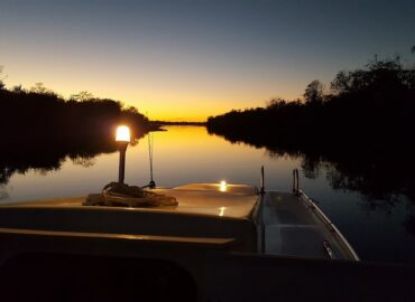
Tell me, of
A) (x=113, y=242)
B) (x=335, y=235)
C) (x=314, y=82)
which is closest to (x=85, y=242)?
(x=113, y=242)

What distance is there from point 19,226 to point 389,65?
91543 millimetres

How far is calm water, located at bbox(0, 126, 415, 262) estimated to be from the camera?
51.5 feet

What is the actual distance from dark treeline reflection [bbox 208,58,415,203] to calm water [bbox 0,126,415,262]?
4.20 feet

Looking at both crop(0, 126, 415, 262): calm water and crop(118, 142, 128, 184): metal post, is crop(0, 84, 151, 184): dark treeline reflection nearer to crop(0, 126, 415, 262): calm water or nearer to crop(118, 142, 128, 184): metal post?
crop(0, 126, 415, 262): calm water

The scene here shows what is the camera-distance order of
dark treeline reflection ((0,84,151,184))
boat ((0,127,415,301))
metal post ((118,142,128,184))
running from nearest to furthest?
boat ((0,127,415,301)) < metal post ((118,142,128,184)) < dark treeline reflection ((0,84,151,184))

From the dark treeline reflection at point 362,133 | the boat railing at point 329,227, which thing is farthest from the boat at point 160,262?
the dark treeline reflection at point 362,133

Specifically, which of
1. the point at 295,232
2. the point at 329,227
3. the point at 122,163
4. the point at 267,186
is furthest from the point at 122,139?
the point at 267,186

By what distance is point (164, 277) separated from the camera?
377 centimetres

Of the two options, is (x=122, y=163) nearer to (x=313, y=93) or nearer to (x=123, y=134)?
(x=123, y=134)

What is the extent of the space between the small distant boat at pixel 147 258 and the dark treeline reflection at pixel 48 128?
1171 inches

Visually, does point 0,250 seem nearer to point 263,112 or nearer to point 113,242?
point 113,242

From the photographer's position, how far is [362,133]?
88750 millimetres

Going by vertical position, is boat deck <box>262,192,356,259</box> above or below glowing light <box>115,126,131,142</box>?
below

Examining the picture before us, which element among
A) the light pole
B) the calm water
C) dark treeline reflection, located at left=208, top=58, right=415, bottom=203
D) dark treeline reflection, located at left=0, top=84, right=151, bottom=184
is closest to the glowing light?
the light pole
